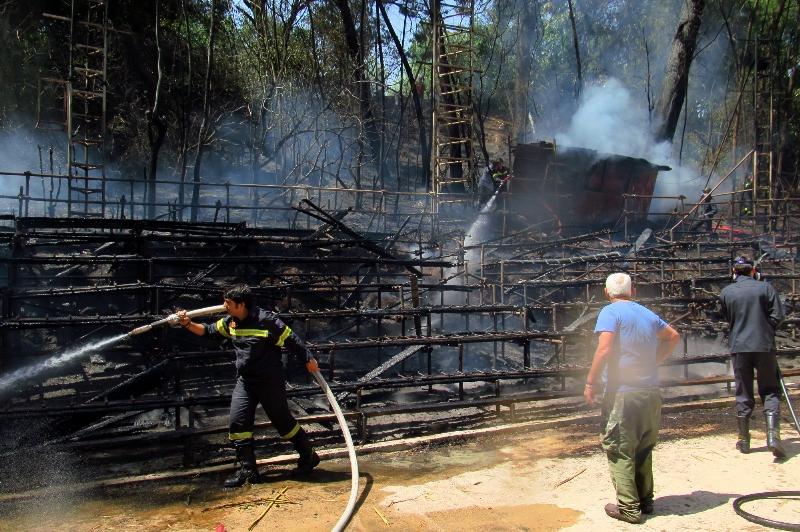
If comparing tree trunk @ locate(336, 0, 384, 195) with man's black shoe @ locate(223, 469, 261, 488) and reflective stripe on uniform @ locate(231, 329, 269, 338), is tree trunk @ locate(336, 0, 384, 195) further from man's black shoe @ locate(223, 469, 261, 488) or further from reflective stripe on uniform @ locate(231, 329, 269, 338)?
man's black shoe @ locate(223, 469, 261, 488)

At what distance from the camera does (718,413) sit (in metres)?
7.94

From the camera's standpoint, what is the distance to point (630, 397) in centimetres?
478

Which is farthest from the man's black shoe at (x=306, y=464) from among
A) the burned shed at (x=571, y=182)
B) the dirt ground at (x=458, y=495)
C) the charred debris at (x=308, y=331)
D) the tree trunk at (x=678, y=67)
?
the tree trunk at (x=678, y=67)

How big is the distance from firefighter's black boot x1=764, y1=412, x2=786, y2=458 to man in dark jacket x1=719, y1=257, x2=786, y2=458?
0.12 m

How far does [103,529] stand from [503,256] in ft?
49.0

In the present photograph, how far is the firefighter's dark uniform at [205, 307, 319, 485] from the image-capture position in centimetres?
581

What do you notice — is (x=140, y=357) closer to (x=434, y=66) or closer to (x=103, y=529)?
(x=103, y=529)

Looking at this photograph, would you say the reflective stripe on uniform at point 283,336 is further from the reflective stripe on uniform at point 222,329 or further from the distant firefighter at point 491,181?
the distant firefighter at point 491,181

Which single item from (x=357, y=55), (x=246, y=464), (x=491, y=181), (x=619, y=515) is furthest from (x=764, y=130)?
(x=246, y=464)

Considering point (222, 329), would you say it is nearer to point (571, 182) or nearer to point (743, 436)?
point (743, 436)

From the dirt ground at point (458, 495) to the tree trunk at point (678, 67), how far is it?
25.0 metres

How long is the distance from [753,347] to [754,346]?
1cm

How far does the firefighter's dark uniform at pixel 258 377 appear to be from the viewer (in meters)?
5.81

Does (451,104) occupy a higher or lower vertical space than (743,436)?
higher
